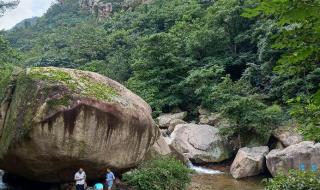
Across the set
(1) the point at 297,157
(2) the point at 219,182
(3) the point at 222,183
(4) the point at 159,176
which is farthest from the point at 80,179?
(1) the point at 297,157

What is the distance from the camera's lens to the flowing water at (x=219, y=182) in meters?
18.7

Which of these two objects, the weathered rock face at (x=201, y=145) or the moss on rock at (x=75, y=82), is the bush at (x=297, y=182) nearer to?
the moss on rock at (x=75, y=82)

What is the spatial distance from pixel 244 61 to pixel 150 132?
21.2m

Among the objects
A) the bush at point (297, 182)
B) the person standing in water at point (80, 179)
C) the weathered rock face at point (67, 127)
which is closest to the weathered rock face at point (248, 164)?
the weathered rock face at point (67, 127)

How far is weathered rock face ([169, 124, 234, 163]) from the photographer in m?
23.6

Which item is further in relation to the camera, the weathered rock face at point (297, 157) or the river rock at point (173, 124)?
the river rock at point (173, 124)

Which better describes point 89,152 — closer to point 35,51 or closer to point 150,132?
point 150,132

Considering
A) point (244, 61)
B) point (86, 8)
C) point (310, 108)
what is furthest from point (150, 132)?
point (86, 8)

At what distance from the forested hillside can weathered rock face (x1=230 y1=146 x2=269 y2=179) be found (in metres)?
2.36

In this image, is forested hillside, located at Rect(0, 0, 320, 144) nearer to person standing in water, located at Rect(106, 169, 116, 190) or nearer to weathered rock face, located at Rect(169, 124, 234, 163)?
weathered rock face, located at Rect(169, 124, 234, 163)

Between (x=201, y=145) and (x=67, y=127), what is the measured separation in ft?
42.6

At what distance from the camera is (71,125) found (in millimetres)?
12383

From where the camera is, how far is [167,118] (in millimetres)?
29641

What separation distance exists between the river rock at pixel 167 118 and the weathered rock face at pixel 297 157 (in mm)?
10137
